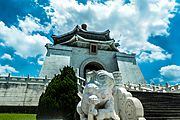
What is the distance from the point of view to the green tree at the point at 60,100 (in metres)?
9.45

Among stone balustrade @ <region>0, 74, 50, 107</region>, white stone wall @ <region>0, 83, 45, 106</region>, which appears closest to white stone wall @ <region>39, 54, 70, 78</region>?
stone balustrade @ <region>0, 74, 50, 107</region>

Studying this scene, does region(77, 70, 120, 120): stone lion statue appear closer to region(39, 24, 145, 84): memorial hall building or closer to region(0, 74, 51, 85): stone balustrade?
region(0, 74, 51, 85): stone balustrade

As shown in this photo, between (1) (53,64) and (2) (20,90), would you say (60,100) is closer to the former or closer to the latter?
(2) (20,90)

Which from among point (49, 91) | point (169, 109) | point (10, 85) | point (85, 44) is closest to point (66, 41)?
point (85, 44)

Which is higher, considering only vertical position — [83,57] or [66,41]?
[66,41]

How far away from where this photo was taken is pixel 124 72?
23297mm

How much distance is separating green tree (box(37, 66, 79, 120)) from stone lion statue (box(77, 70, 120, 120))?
5.78 meters

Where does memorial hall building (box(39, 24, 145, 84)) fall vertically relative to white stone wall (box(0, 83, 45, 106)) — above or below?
above

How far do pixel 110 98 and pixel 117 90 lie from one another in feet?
2.61

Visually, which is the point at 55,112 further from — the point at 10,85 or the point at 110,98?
the point at 10,85

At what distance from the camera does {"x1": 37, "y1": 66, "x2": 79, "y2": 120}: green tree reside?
945cm

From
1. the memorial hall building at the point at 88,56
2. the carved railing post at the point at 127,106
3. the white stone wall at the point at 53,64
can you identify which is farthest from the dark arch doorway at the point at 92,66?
the carved railing post at the point at 127,106

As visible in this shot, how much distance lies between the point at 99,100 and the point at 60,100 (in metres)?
6.16

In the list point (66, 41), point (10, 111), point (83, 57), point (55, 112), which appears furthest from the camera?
point (66, 41)
